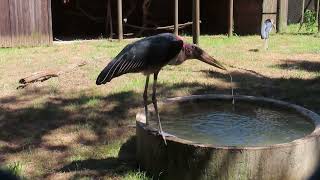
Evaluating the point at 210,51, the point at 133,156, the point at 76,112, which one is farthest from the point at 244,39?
the point at 133,156

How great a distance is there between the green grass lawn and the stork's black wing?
1029 mm

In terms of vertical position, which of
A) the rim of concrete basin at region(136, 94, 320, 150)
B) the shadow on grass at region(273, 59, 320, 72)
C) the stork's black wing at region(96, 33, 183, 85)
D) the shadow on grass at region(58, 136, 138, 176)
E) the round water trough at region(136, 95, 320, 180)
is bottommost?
the shadow on grass at region(58, 136, 138, 176)

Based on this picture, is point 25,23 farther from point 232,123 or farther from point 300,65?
point 232,123

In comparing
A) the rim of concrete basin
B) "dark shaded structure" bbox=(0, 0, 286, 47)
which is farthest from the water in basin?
"dark shaded structure" bbox=(0, 0, 286, 47)

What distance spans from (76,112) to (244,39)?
792 cm

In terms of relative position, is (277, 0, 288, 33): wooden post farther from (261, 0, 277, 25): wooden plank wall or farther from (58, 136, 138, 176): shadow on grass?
(58, 136, 138, 176): shadow on grass

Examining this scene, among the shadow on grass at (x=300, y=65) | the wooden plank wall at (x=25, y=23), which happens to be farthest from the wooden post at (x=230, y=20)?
the wooden plank wall at (x=25, y=23)

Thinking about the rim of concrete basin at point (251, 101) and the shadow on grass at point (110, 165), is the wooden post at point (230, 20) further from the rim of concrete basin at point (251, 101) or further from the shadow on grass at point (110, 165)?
the shadow on grass at point (110, 165)

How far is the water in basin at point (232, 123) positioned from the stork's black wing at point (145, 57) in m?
0.86

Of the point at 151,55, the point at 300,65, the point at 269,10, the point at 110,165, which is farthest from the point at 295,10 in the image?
the point at 151,55

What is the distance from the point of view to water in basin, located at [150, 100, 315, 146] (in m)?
4.92

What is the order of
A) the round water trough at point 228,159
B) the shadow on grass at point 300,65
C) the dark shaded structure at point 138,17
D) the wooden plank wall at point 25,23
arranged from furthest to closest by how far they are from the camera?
the dark shaded structure at point 138,17 → the wooden plank wall at point 25,23 → the shadow on grass at point 300,65 → the round water trough at point 228,159

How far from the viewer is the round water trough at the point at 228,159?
4.26 metres

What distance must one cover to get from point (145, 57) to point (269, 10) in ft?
37.6
